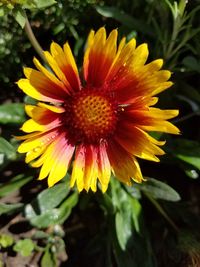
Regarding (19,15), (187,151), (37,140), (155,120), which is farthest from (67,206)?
(19,15)

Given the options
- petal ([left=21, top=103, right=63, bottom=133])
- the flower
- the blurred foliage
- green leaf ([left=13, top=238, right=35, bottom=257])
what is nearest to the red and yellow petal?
the flower

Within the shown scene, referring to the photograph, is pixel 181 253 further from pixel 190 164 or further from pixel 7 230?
pixel 7 230

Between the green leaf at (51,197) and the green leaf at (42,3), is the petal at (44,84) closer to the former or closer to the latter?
the green leaf at (42,3)

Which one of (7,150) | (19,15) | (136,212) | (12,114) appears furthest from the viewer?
(136,212)

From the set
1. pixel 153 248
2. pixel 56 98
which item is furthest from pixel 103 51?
pixel 153 248

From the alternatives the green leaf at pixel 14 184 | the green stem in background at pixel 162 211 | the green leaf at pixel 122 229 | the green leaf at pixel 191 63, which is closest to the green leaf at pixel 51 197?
the green leaf at pixel 14 184

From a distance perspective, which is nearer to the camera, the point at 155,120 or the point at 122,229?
the point at 155,120

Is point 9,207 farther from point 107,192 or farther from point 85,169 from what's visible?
point 85,169
